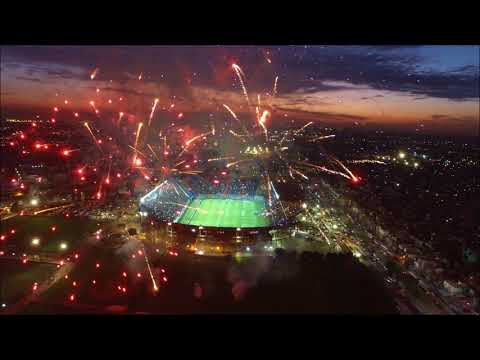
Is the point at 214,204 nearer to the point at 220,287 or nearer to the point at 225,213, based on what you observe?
the point at 225,213

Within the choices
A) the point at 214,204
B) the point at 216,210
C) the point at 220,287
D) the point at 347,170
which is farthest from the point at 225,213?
the point at 347,170

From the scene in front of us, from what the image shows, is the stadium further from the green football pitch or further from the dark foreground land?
the dark foreground land

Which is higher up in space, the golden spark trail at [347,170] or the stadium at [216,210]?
the golden spark trail at [347,170]

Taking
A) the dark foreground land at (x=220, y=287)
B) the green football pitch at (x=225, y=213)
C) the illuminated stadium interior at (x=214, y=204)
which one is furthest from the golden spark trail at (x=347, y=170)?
the dark foreground land at (x=220, y=287)

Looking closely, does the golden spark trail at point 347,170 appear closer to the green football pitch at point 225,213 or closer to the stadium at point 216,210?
the stadium at point 216,210

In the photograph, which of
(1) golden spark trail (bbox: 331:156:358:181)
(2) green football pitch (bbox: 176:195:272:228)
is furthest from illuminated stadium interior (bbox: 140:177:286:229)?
→ (1) golden spark trail (bbox: 331:156:358:181)

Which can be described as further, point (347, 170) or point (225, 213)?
point (347, 170)

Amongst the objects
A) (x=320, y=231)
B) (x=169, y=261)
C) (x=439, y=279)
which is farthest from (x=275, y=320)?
(x=320, y=231)
